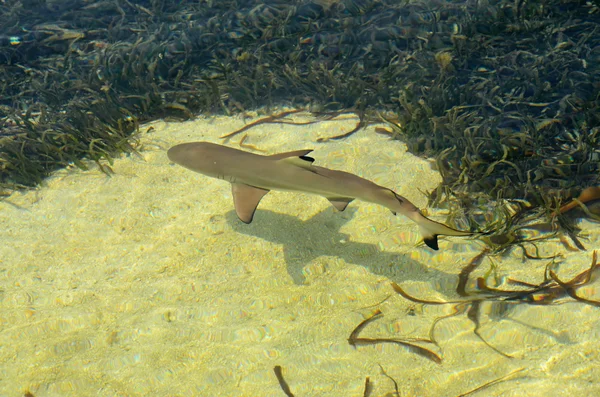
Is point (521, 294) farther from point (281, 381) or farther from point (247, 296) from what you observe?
point (247, 296)

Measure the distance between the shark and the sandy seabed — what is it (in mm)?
727

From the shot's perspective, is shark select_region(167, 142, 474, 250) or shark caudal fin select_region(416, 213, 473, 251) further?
shark select_region(167, 142, 474, 250)

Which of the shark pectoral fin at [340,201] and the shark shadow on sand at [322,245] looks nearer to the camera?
the shark pectoral fin at [340,201]

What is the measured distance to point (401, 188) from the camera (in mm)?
5688

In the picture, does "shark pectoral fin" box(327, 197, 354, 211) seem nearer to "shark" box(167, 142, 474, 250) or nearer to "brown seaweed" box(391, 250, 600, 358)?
"shark" box(167, 142, 474, 250)

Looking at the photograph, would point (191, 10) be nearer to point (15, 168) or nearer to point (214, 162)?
point (15, 168)

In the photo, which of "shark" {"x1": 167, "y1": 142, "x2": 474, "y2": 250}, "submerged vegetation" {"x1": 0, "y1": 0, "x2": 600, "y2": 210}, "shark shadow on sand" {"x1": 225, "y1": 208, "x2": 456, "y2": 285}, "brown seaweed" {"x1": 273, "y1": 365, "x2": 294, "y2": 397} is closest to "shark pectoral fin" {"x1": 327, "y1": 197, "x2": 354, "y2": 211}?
"shark" {"x1": 167, "y1": 142, "x2": 474, "y2": 250}

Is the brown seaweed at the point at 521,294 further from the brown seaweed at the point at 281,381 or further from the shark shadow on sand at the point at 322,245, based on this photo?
the brown seaweed at the point at 281,381

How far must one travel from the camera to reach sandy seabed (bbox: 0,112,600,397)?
3.74 metres

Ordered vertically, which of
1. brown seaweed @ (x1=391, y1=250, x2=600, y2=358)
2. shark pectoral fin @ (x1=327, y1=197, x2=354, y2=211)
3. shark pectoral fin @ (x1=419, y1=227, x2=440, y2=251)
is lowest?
brown seaweed @ (x1=391, y1=250, x2=600, y2=358)

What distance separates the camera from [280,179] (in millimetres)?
4523

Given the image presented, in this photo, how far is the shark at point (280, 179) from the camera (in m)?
4.12

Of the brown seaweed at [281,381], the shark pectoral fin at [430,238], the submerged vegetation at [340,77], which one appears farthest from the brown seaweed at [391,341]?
the submerged vegetation at [340,77]

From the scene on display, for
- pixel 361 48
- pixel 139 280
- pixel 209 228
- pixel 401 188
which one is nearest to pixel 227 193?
pixel 209 228
